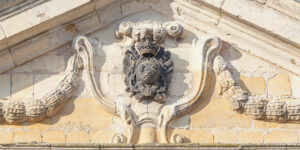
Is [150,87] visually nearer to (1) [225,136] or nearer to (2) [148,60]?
(2) [148,60]

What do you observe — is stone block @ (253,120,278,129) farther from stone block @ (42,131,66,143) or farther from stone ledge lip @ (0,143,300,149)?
stone block @ (42,131,66,143)

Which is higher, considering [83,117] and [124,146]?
[83,117]

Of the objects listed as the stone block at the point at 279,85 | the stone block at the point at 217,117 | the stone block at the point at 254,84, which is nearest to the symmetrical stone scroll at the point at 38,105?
the stone block at the point at 217,117

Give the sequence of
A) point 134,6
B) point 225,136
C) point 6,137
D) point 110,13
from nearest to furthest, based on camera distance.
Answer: point 6,137 → point 225,136 → point 110,13 → point 134,6

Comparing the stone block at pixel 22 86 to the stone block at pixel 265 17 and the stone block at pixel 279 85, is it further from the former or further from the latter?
the stone block at pixel 279 85

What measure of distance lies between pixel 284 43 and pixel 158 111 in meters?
1.52

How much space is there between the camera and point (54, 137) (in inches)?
546

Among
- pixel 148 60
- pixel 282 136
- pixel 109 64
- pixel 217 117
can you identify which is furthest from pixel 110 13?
pixel 282 136

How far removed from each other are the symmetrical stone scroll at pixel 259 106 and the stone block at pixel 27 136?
201 centimetres

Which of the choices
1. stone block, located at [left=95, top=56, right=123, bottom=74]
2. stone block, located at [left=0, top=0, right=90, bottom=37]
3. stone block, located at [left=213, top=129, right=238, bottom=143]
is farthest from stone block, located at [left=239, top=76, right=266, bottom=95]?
stone block, located at [left=0, top=0, right=90, bottom=37]

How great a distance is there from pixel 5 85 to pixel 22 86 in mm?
177

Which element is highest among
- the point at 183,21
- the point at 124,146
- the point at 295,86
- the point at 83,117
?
the point at 183,21

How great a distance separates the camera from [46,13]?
14.0 m

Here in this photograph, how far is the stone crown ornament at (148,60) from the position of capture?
45.9ft
